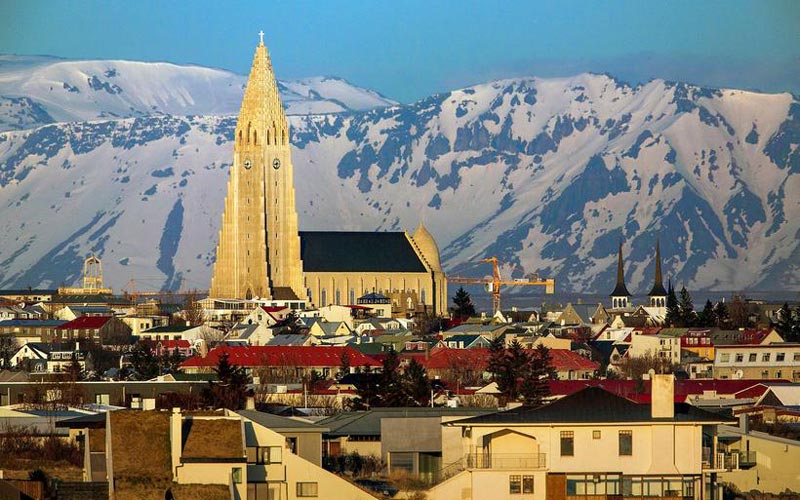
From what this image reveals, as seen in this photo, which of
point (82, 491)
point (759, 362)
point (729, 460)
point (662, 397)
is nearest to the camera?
point (82, 491)

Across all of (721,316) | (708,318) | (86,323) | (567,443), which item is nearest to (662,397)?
(567,443)

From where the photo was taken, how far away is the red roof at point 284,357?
434 feet

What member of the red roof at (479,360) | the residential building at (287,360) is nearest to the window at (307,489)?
the residential building at (287,360)

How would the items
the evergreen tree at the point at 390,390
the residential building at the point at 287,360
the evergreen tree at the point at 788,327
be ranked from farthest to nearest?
the evergreen tree at the point at 788,327 < the residential building at the point at 287,360 < the evergreen tree at the point at 390,390

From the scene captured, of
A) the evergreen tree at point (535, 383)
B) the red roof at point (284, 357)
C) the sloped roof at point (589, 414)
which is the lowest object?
the red roof at point (284, 357)

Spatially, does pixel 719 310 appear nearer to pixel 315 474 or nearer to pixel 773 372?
pixel 773 372

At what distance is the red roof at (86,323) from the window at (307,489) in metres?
122

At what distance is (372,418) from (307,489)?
16.2 metres

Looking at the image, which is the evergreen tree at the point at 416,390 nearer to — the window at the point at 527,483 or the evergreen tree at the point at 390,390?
the evergreen tree at the point at 390,390

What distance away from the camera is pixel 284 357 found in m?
136

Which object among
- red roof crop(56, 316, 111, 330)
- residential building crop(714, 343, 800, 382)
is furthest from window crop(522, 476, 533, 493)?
red roof crop(56, 316, 111, 330)

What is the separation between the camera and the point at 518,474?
56.9m

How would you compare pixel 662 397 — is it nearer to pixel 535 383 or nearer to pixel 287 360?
pixel 535 383

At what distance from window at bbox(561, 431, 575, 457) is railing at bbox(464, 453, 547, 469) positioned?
0.42 metres
